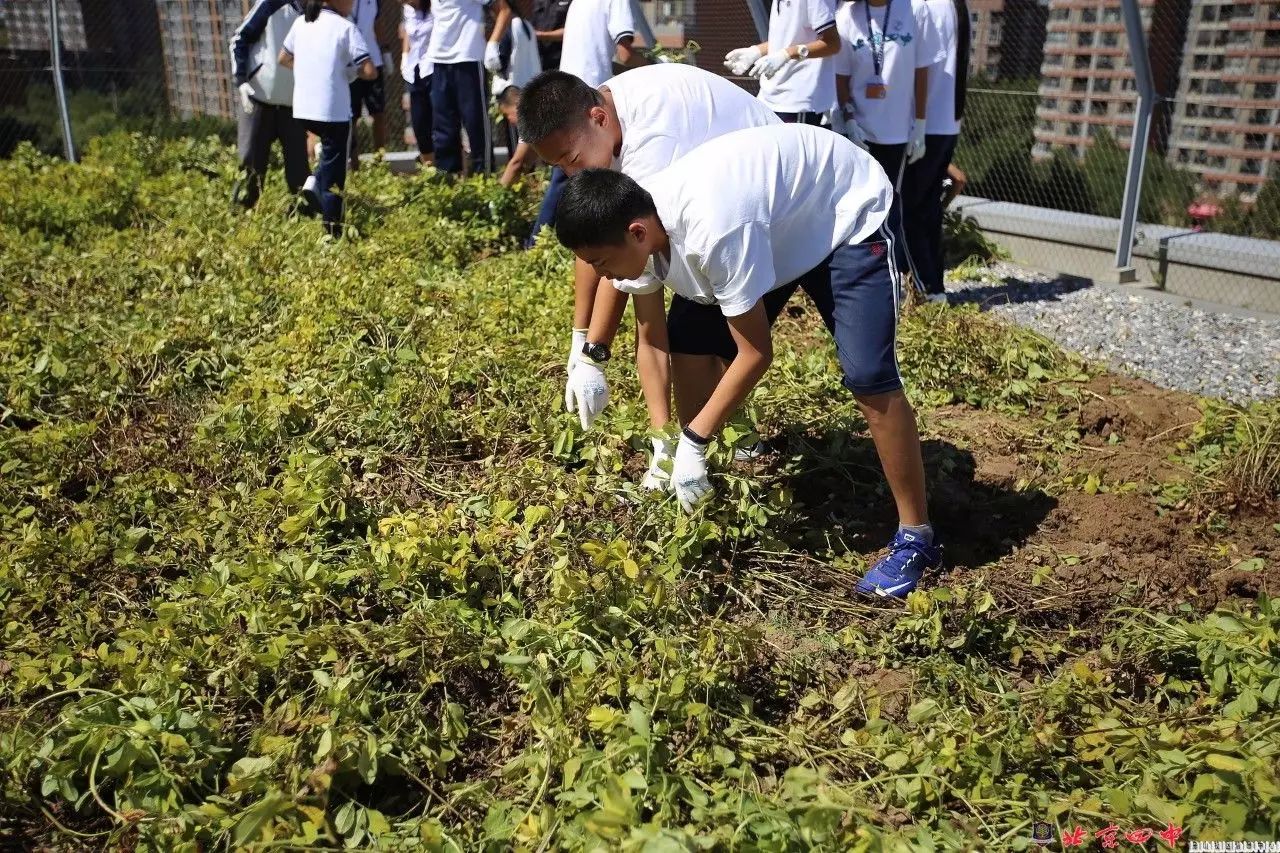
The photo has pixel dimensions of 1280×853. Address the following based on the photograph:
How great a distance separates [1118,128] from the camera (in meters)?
7.28

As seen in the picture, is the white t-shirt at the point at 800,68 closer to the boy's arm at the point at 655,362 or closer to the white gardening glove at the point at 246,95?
the boy's arm at the point at 655,362

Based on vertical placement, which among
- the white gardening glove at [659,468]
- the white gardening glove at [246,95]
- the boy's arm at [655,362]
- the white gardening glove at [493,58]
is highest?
the white gardening glove at [493,58]

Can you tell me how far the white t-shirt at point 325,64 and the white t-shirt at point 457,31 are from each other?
0.94m

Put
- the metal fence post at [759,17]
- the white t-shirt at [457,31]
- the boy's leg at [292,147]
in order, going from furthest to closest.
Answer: the metal fence post at [759,17]
the white t-shirt at [457,31]
the boy's leg at [292,147]

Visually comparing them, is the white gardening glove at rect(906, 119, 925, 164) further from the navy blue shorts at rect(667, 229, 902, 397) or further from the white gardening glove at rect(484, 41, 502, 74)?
the navy blue shorts at rect(667, 229, 902, 397)

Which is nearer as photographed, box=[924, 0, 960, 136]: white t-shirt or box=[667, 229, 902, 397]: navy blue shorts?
box=[667, 229, 902, 397]: navy blue shorts

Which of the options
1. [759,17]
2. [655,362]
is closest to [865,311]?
[655,362]

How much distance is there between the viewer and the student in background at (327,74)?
21.2 ft

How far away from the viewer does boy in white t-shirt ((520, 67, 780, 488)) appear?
336 centimetres

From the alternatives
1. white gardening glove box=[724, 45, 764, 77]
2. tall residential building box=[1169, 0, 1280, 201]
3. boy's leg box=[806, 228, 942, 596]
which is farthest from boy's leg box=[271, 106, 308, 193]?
tall residential building box=[1169, 0, 1280, 201]

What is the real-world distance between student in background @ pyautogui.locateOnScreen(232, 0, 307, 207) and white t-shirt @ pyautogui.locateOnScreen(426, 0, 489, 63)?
951 mm

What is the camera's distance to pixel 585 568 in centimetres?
310

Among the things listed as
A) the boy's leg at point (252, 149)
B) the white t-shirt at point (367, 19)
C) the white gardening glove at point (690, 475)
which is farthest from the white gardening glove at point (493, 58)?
the white gardening glove at point (690, 475)

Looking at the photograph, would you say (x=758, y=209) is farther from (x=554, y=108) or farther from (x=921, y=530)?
(x=921, y=530)
